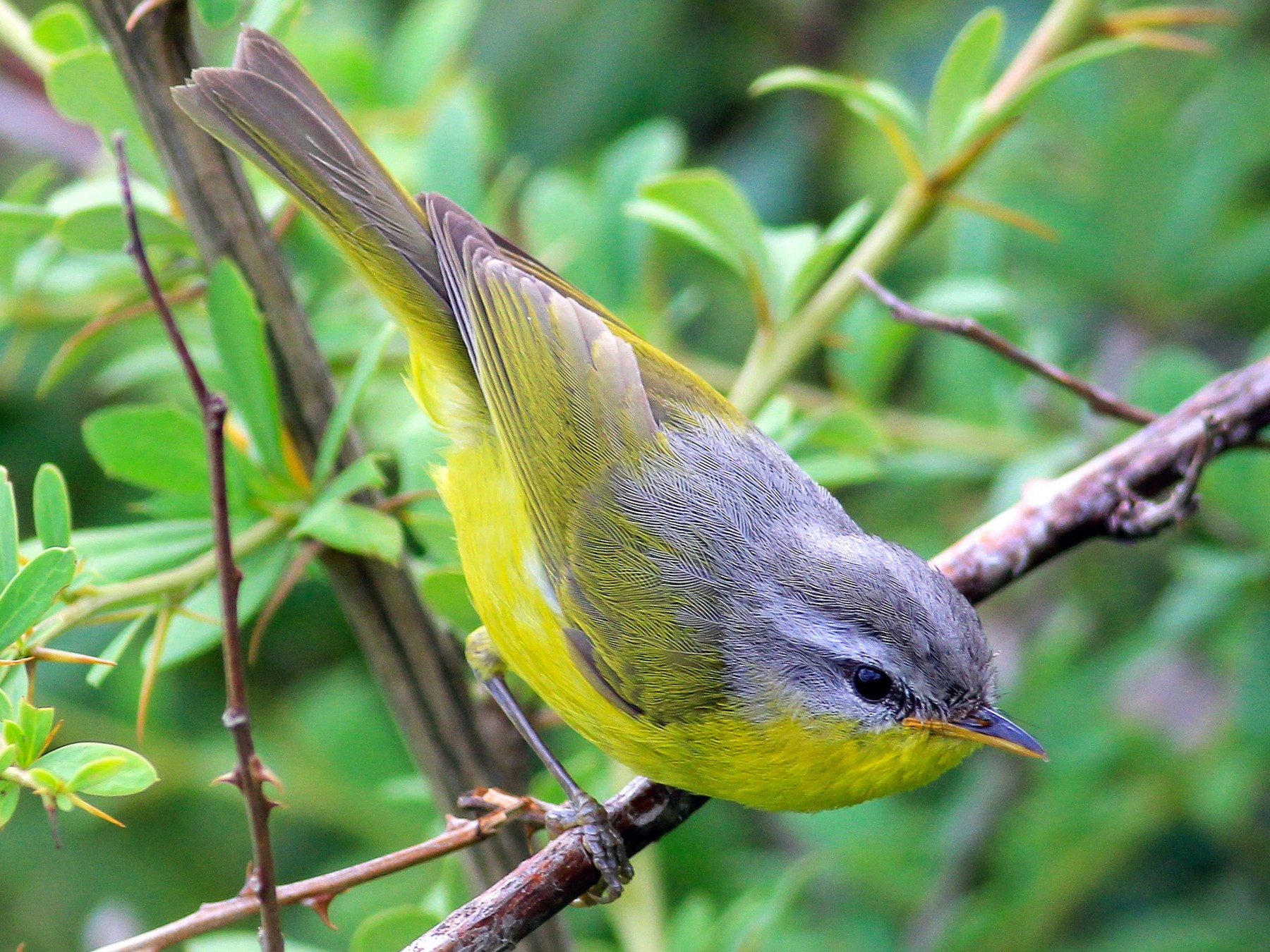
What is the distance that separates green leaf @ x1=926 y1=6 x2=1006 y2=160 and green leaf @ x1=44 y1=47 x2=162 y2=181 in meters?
1.54

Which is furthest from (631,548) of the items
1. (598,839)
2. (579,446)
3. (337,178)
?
(337,178)

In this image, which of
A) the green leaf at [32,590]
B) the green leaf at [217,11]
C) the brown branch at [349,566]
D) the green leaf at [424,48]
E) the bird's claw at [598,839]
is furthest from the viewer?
the green leaf at [424,48]

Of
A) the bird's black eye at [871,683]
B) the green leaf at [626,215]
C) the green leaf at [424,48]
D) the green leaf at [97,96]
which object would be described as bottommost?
the bird's black eye at [871,683]

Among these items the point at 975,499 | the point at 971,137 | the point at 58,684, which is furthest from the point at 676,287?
the point at 58,684

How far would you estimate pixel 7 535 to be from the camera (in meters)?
1.69

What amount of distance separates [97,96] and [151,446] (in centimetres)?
64

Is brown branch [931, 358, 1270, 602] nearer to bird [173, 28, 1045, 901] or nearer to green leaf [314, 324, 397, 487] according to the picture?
bird [173, 28, 1045, 901]

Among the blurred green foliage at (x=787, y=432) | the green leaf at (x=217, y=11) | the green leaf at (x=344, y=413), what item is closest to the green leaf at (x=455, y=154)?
the blurred green foliage at (x=787, y=432)

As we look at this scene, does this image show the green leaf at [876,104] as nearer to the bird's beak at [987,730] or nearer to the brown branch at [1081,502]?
the brown branch at [1081,502]

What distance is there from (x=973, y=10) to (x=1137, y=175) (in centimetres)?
118

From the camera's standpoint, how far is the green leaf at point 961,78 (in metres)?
2.48

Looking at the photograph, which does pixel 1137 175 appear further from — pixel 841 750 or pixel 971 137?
pixel 841 750

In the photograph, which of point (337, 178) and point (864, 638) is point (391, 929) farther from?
point (337, 178)

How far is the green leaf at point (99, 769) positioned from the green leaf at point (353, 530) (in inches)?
22.6
